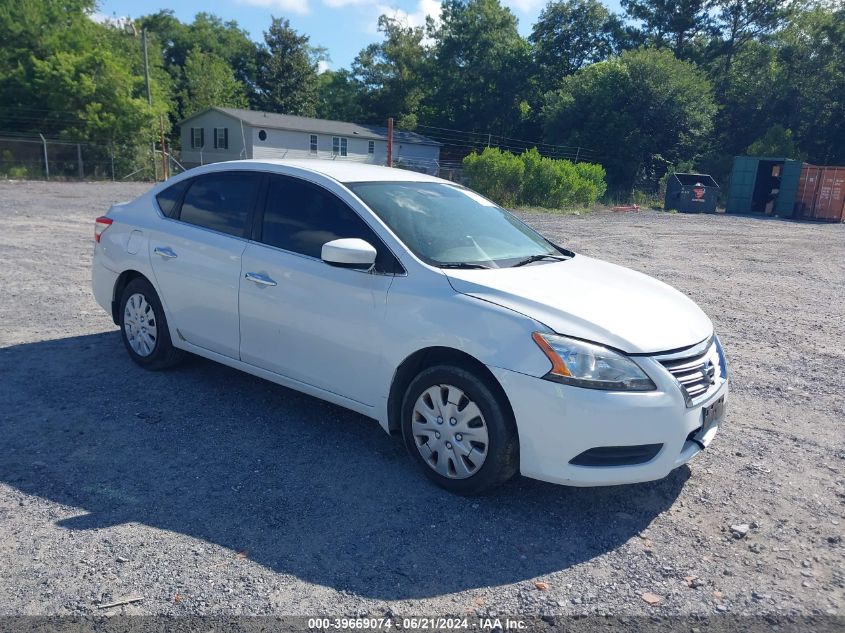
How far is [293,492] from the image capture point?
3721mm

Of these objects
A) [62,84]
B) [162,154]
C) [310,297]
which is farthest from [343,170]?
[62,84]

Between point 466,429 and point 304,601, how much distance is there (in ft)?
4.02

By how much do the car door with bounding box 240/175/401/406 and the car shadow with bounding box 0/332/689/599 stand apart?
472 mm

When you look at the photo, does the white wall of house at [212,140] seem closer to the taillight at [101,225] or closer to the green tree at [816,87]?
the green tree at [816,87]

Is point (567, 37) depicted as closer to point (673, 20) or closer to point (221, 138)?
point (673, 20)

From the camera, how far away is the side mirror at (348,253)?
3.83 meters

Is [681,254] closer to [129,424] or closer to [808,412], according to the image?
[808,412]

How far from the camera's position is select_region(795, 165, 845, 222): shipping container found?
27844mm

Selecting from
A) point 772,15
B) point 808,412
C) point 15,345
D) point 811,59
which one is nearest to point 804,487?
point 808,412

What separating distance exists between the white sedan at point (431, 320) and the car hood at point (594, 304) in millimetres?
13

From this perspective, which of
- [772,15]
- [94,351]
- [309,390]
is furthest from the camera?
[772,15]

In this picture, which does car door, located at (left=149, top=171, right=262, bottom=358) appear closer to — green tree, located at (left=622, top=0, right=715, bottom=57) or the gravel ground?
the gravel ground

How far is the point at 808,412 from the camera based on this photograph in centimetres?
521

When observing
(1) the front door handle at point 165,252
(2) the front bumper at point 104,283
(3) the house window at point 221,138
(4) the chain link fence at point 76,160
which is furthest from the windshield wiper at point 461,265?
(3) the house window at point 221,138
